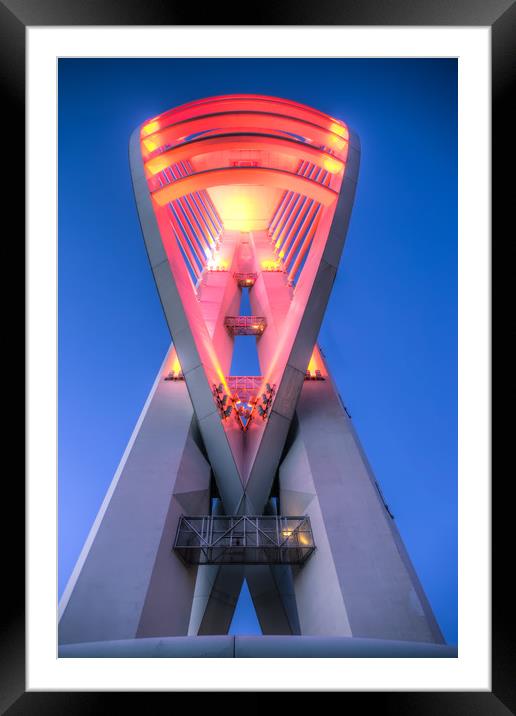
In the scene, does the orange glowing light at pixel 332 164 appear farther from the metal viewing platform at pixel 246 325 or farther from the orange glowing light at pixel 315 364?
the metal viewing platform at pixel 246 325

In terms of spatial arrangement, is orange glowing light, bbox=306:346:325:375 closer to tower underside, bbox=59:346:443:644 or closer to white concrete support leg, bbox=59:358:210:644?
tower underside, bbox=59:346:443:644

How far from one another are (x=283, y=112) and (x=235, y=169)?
2780 mm

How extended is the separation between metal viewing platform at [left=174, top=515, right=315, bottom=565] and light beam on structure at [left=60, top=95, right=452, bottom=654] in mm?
34

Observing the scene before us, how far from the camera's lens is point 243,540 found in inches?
434

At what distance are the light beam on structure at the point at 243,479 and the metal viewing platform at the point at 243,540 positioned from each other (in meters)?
0.03

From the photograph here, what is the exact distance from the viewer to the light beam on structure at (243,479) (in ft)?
30.2

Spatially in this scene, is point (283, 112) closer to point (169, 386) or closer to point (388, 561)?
point (169, 386)

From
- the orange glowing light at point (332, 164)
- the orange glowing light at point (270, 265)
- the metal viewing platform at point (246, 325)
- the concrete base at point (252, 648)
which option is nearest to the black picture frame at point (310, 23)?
the concrete base at point (252, 648)

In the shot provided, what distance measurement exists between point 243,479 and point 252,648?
739 centimetres

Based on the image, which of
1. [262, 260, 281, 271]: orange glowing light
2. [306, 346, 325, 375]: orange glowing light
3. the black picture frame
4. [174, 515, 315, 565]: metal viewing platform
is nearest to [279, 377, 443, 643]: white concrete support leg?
[174, 515, 315, 565]: metal viewing platform

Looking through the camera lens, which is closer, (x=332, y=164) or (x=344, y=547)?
(x=344, y=547)

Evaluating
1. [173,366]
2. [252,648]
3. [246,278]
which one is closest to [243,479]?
[173,366]

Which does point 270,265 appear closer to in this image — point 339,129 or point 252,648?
point 339,129

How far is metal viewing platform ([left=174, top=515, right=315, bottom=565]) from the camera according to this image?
10.7 m
